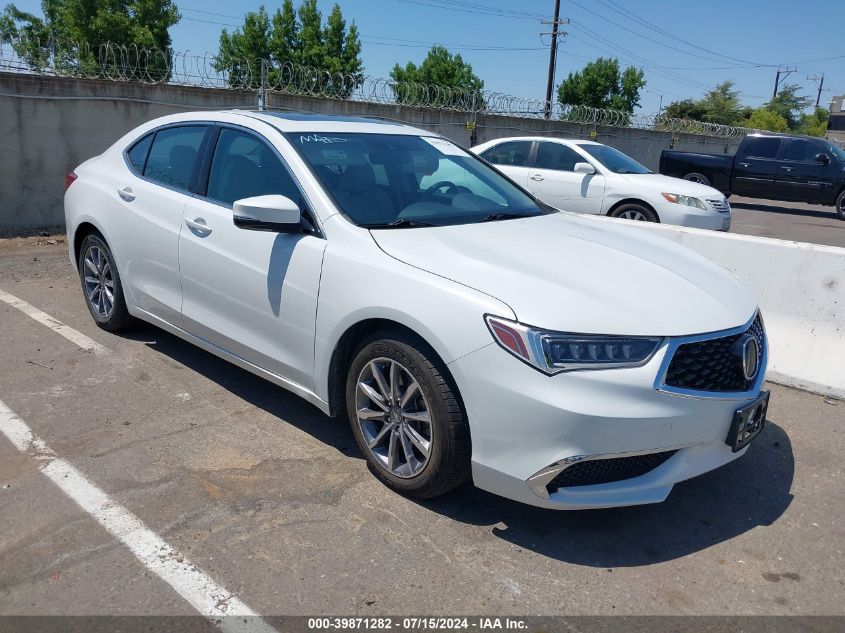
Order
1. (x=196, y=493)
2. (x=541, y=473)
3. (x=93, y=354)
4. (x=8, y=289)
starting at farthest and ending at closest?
1. (x=8, y=289)
2. (x=93, y=354)
3. (x=196, y=493)
4. (x=541, y=473)

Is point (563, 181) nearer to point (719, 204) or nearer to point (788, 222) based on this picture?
point (719, 204)

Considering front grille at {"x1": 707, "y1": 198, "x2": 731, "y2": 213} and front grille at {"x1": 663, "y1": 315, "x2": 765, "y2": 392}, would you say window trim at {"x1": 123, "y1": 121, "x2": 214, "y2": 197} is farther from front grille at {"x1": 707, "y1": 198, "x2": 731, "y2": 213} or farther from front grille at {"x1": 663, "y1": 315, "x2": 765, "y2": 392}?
front grille at {"x1": 707, "y1": 198, "x2": 731, "y2": 213}

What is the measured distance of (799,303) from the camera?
490 cm

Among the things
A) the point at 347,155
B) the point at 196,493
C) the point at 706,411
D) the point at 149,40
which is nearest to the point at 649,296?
the point at 706,411

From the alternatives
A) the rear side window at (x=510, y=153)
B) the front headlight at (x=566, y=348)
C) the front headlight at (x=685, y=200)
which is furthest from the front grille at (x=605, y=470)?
the rear side window at (x=510, y=153)

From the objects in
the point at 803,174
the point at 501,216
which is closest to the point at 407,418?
the point at 501,216

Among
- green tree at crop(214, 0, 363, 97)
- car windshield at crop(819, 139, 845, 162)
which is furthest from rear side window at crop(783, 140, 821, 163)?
green tree at crop(214, 0, 363, 97)

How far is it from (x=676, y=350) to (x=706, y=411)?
28 centimetres

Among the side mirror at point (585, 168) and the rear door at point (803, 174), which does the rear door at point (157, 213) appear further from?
the rear door at point (803, 174)

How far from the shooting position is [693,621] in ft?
8.46

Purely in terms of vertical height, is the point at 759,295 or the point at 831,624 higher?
the point at 759,295

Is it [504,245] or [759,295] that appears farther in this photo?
[759,295]

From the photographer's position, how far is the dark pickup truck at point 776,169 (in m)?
16.5

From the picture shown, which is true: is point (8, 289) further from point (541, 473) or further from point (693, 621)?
point (693, 621)
